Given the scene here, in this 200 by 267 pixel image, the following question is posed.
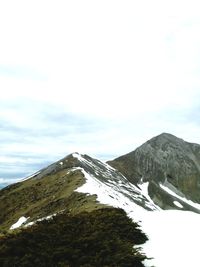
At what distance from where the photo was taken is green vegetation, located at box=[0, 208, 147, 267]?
23.6 m

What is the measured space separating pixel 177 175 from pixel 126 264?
17415 centimetres

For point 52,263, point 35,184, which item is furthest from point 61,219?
point 35,184

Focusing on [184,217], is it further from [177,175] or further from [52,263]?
[177,175]

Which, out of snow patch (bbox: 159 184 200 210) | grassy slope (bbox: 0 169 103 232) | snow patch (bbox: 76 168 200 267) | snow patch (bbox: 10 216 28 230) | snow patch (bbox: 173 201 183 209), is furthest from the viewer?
snow patch (bbox: 159 184 200 210)

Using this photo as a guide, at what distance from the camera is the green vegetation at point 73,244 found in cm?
2356

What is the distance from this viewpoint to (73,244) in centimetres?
2606

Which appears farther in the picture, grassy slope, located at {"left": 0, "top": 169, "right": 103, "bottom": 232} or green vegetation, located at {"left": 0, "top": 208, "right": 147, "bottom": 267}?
grassy slope, located at {"left": 0, "top": 169, "right": 103, "bottom": 232}

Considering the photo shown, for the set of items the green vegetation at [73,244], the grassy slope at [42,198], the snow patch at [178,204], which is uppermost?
the grassy slope at [42,198]

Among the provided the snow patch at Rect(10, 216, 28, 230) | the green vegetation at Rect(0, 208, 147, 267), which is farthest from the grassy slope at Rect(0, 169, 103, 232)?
the green vegetation at Rect(0, 208, 147, 267)

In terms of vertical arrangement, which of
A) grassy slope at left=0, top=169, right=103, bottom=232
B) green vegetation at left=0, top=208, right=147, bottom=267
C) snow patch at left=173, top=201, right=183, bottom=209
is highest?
grassy slope at left=0, top=169, right=103, bottom=232

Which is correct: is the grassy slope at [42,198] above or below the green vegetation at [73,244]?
above

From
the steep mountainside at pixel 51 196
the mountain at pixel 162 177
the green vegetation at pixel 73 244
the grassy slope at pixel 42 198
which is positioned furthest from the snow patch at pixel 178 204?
the green vegetation at pixel 73 244

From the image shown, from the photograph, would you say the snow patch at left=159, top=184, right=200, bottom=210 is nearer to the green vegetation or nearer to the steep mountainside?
the steep mountainside

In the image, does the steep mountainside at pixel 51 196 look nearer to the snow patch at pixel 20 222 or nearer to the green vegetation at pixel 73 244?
the snow patch at pixel 20 222
